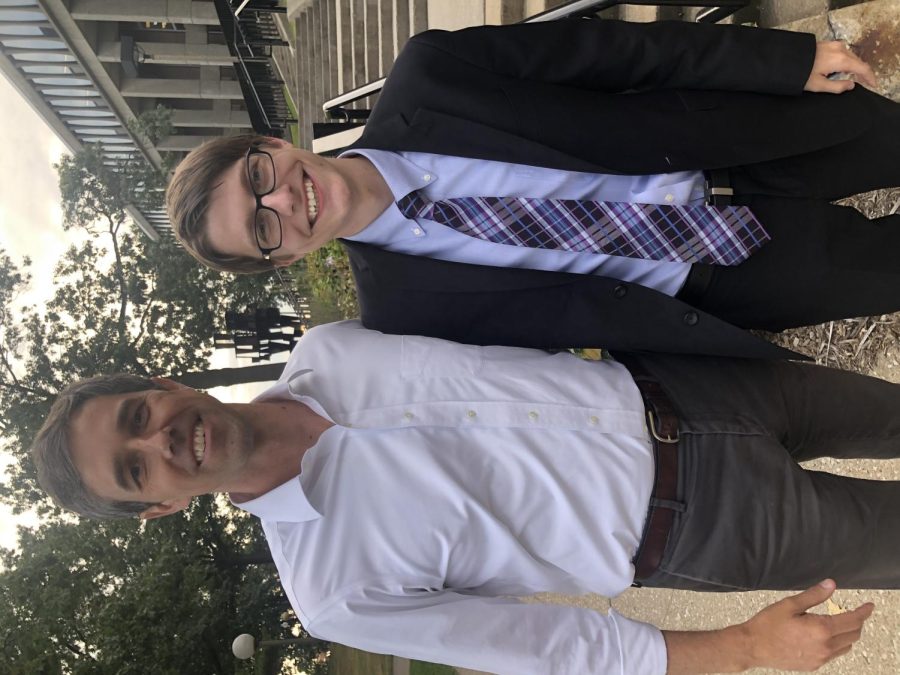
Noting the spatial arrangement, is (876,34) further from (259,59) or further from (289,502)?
(259,59)

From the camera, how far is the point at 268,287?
16.2m

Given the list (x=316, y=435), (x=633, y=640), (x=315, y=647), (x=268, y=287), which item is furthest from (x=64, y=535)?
(x=633, y=640)

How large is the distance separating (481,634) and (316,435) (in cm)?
91

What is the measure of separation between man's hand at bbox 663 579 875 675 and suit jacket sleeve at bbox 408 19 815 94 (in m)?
1.66

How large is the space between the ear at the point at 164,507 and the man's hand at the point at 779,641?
1766 mm

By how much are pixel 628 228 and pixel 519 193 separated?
1.31ft

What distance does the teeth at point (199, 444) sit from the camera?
2285mm

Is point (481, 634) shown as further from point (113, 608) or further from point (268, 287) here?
point (268, 287)

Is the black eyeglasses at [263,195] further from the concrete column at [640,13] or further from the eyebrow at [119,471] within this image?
the concrete column at [640,13]

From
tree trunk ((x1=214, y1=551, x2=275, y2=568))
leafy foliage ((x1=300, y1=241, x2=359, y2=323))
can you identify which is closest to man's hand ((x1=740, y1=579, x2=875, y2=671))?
leafy foliage ((x1=300, y1=241, x2=359, y2=323))

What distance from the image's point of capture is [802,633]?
74.5 inches

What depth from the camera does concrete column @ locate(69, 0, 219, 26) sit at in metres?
16.9

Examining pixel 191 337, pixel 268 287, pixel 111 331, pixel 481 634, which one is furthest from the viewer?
pixel 268 287

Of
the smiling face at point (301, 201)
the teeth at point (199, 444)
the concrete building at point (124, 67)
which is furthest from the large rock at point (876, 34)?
the concrete building at point (124, 67)
